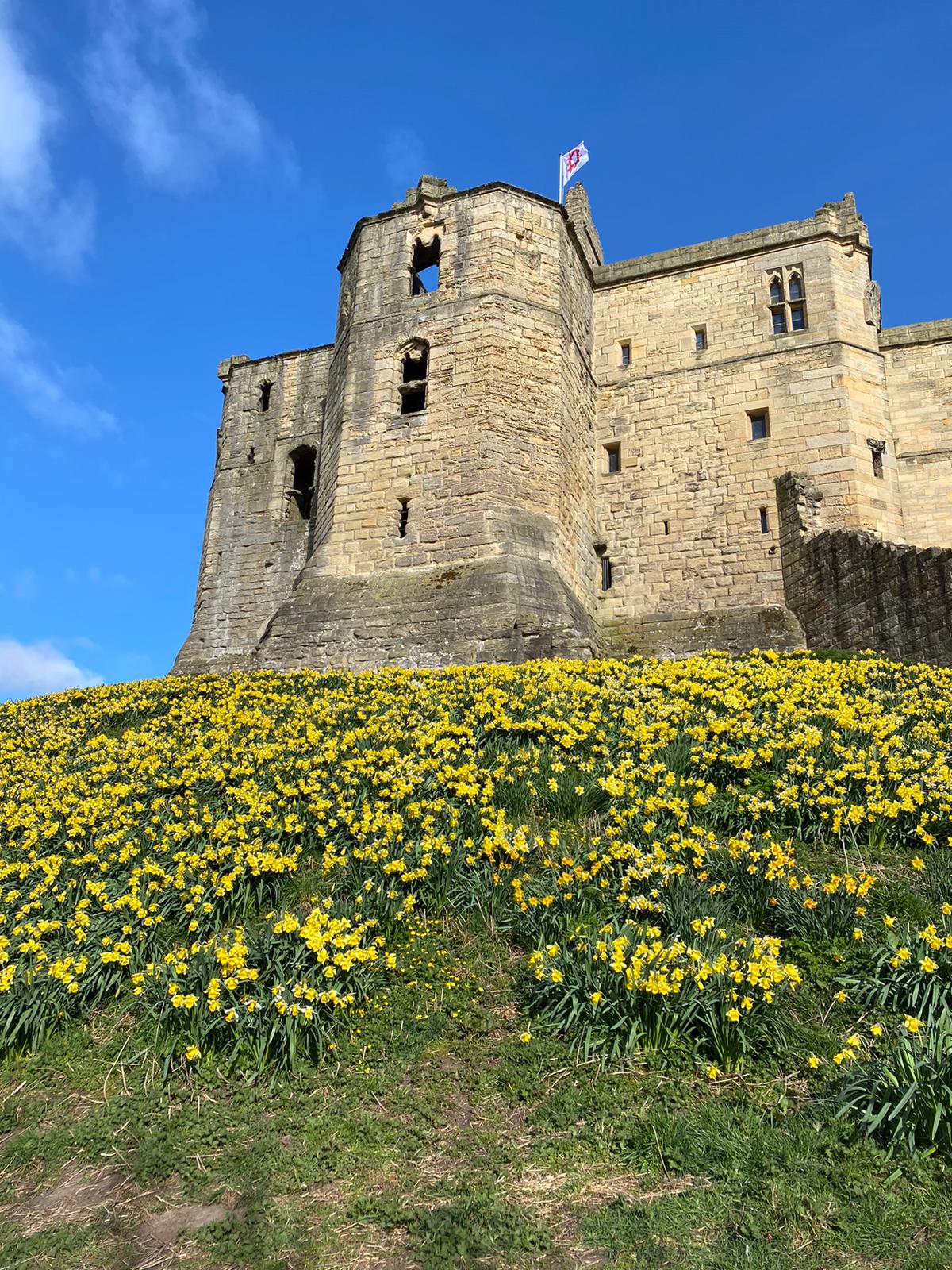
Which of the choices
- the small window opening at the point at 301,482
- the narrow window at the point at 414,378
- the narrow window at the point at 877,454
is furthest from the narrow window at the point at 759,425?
the small window opening at the point at 301,482

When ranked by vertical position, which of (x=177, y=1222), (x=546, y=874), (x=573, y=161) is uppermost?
(x=573, y=161)

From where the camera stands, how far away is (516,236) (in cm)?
1662

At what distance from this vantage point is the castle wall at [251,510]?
19672mm

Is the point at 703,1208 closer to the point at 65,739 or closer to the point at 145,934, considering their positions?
the point at 145,934

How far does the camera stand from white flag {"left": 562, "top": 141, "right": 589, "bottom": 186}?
840 inches

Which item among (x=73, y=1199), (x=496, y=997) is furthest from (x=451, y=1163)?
(x=73, y=1199)

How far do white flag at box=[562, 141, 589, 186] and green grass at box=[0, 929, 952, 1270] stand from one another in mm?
20851

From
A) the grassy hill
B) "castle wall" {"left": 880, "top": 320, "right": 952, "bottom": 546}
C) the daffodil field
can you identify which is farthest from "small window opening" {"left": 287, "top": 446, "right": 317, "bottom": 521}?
the grassy hill

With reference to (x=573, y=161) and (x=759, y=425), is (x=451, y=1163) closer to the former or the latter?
(x=759, y=425)

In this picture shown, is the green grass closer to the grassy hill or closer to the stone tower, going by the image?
the grassy hill

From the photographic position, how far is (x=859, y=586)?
13633mm


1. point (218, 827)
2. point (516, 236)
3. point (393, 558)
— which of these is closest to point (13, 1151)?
point (218, 827)

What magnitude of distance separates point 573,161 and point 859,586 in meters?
13.8

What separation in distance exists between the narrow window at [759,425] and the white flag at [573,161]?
8.33m
